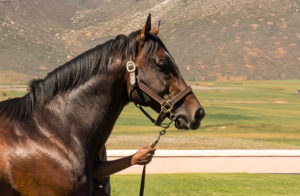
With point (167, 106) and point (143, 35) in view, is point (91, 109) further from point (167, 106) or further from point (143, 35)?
point (143, 35)

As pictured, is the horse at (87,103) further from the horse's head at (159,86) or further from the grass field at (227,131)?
the grass field at (227,131)

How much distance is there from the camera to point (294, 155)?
1311 centimetres

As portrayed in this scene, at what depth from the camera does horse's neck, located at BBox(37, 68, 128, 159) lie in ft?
12.8

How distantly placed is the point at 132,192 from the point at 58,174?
21.0ft

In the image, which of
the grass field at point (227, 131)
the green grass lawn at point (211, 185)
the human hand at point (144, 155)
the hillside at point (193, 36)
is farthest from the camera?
the hillside at point (193, 36)

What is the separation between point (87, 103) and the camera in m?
3.97

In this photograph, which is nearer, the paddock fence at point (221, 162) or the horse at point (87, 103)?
the horse at point (87, 103)

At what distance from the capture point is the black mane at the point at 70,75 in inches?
153

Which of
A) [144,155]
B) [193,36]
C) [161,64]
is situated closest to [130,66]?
[161,64]

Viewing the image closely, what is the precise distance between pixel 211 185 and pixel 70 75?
7508 mm

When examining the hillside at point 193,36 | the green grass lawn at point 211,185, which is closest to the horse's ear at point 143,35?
the green grass lawn at point 211,185

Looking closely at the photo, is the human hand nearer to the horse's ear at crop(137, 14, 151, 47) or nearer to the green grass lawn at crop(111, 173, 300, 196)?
the horse's ear at crop(137, 14, 151, 47)

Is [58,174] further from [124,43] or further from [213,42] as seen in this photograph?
[213,42]

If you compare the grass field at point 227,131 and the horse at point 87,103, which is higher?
the horse at point 87,103
